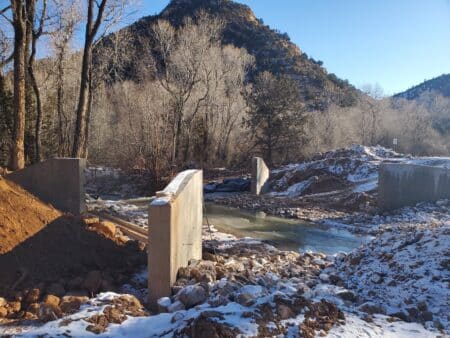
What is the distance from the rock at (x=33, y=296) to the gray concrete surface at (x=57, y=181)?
4.84 meters

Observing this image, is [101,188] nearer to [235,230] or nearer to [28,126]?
[28,126]

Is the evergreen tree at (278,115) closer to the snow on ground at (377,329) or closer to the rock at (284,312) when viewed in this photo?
the snow on ground at (377,329)

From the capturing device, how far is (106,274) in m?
6.74

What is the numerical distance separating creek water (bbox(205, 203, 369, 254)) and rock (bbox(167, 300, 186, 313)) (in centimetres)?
667

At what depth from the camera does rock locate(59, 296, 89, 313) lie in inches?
204

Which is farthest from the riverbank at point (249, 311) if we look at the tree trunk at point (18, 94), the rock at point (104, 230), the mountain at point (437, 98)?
the mountain at point (437, 98)

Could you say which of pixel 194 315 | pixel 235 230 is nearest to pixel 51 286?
pixel 194 315

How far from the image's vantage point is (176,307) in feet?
A: 17.5

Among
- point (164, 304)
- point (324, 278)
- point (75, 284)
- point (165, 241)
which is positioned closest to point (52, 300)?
point (75, 284)

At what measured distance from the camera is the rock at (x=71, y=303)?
Answer: 5.18 metres

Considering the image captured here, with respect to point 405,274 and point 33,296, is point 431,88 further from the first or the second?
point 33,296

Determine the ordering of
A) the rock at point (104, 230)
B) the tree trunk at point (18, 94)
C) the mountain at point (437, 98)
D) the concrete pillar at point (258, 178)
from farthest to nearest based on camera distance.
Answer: the mountain at point (437, 98)
the concrete pillar at point (258, 178)
the tree trunk at point (18, 94)
the rock at point (104, 230)

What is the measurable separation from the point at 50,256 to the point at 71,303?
1.88 metres

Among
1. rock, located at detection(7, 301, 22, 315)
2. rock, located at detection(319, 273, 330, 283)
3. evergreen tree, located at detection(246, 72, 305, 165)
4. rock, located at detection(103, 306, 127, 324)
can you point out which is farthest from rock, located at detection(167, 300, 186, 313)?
evergreen tree, located at detection(246, 72, 305, 165)
